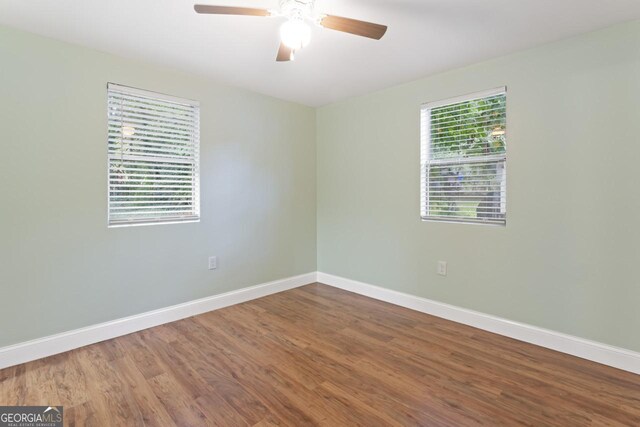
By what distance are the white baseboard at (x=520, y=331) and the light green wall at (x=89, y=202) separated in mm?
1608

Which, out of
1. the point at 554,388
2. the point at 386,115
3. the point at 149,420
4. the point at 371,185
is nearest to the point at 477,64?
the point at 386,115

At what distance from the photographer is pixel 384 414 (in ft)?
5.65

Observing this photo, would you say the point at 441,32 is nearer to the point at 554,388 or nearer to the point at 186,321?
the point at 554,388

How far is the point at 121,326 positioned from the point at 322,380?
183 centimetres

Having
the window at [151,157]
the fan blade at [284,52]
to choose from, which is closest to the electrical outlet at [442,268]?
the fan blade at [284,52]

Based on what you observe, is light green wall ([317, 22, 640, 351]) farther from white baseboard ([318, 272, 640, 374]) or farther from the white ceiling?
the white ceiling

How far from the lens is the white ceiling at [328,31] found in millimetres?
1929

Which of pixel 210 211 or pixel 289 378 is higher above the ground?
pixel 210 211

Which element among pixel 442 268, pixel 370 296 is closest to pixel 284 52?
pixel 442 268

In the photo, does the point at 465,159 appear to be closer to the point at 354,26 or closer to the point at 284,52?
the point at 354,26

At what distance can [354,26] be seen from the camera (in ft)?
5.66

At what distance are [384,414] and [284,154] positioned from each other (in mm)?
2955

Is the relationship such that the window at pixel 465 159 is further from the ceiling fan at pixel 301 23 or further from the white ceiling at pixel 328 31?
the ceiling fan at pixel 301 23

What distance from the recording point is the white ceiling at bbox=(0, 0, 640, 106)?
1929 mm
